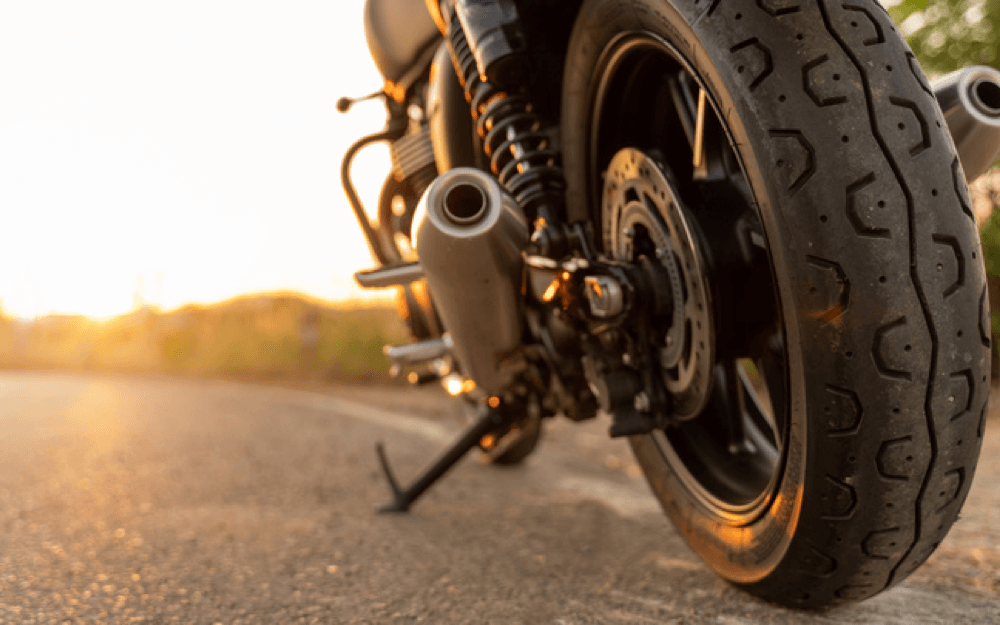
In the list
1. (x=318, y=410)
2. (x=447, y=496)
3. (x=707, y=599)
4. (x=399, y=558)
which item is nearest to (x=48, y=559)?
(x=399, y=558)

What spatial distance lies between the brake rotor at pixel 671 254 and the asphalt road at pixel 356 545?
0.40m

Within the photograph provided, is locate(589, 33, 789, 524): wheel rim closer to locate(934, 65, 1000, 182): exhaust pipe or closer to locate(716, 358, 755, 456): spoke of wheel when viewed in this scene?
locate(716, 358, 755, 456): spoke of wheel

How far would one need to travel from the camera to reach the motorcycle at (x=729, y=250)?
0.87 metres

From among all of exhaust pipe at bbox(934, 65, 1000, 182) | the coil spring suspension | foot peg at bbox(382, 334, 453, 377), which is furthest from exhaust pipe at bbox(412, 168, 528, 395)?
exhaust pipe at bbox(934, 65, 1000, 182)

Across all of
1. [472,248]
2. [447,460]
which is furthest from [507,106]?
[447,460]

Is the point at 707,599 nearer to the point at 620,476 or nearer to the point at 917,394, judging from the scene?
the point at 917,394

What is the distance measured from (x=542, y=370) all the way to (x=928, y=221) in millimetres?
937

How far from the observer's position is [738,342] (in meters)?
1.25

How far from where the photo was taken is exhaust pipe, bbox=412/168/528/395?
50.9 inches

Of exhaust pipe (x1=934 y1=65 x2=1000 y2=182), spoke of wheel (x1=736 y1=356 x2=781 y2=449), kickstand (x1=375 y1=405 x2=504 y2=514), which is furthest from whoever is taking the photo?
kickstand (x1=375 y1=405 x2=504 y2=514)

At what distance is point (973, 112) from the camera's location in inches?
45.0

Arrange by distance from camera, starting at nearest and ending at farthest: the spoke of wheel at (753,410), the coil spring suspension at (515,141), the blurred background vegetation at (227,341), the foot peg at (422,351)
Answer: the coil spring suspension at (515,141) → the spoke of wheel at (753,410) → the foot peg at (422,351) → the blurred background vegetation at (227,341)

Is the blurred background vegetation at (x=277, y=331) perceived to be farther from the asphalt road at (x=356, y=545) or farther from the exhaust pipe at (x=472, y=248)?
the exhaust pipe at (x=472, y=248)

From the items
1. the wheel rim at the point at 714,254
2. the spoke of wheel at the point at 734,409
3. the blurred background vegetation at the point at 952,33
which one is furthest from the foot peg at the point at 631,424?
the blurred background vegetation at the point at 952,33
